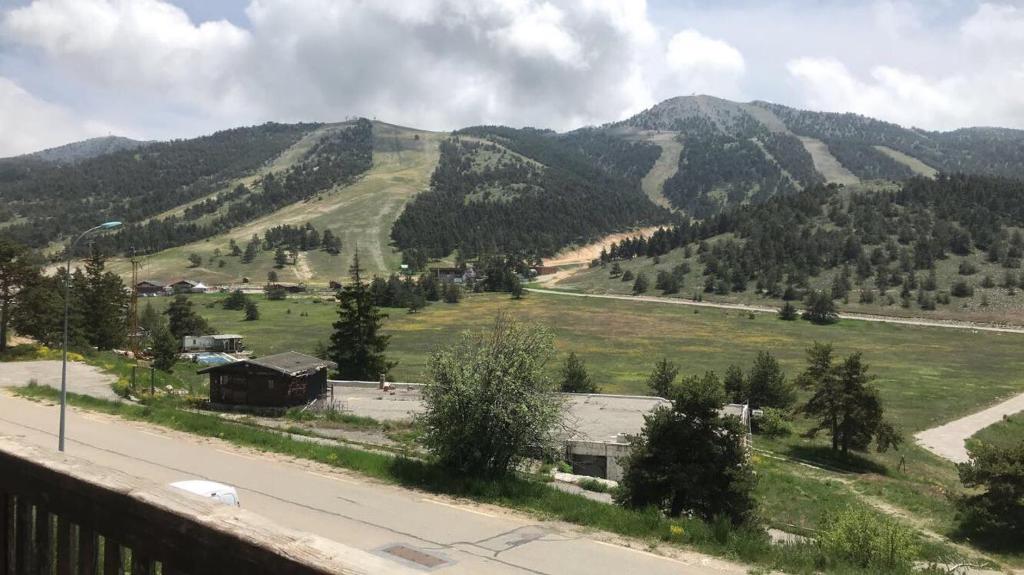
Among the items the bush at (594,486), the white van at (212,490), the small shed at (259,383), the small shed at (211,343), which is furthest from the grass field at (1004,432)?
the small shed at (211,343)

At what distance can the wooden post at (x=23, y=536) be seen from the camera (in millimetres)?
3924

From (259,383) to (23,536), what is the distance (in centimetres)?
3955

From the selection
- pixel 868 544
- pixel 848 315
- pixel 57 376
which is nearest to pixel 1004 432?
pixel 868 544

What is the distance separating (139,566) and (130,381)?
42079 millimetres

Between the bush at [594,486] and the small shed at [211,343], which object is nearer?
the bush at [594,486]

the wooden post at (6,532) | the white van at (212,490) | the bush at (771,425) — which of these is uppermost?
the wooden post at (6,532)

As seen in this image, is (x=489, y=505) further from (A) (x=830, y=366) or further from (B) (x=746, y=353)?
(B) (x=746, y=353)

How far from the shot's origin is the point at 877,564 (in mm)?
15430

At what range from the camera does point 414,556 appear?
1391cm

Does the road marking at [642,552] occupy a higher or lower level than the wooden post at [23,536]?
lower

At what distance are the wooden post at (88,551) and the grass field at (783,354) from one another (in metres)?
17.8

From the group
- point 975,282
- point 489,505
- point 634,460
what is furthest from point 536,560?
point 975,282

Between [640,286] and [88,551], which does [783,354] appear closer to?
[640,286]

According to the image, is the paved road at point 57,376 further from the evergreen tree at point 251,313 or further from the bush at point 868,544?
the evergreen tree at point 251,313
